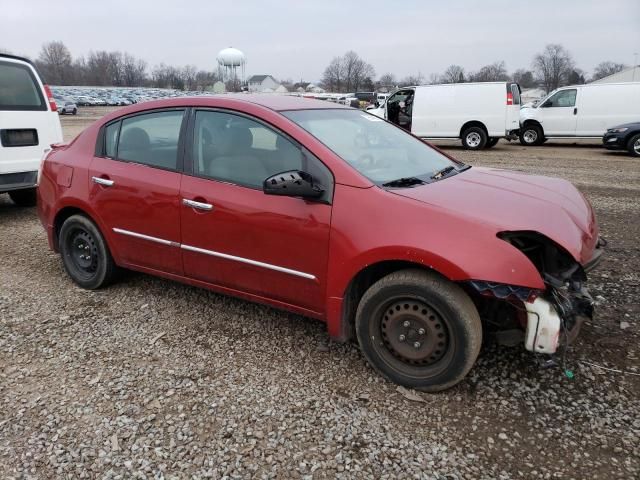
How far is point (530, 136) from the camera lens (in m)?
16.8

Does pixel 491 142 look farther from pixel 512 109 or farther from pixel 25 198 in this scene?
pixel 25 198

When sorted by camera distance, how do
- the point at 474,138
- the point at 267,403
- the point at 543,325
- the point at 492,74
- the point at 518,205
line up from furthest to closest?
1. the point at 492,74
2. the point at 474,138
3. the point at 518,205
4. the point at 267,403
5. the point at 543,325

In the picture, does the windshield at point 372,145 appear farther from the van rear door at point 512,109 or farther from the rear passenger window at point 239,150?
the van rear door at point 512,109

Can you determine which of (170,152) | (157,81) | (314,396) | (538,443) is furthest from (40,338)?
(157,81)

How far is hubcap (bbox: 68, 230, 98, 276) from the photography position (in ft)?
14.1

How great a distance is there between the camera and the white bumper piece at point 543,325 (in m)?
2.55

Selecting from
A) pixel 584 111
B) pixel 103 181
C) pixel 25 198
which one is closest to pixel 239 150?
pixel 103 181

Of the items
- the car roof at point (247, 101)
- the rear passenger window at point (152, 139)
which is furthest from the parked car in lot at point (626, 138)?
the rear passenger window at point (152, 139)

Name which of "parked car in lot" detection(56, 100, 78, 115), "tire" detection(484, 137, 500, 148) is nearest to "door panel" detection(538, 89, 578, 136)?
"tire" detection(484, 137, 500, 148)

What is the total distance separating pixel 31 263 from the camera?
5117 millimetres

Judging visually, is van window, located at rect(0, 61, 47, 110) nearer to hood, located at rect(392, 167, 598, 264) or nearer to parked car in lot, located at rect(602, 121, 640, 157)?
hood, located at rect(392, 167, 598, 264)

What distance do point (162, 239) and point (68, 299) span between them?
1.17 meters

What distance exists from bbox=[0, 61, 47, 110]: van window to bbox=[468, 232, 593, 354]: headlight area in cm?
633

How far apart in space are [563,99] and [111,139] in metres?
15.1
